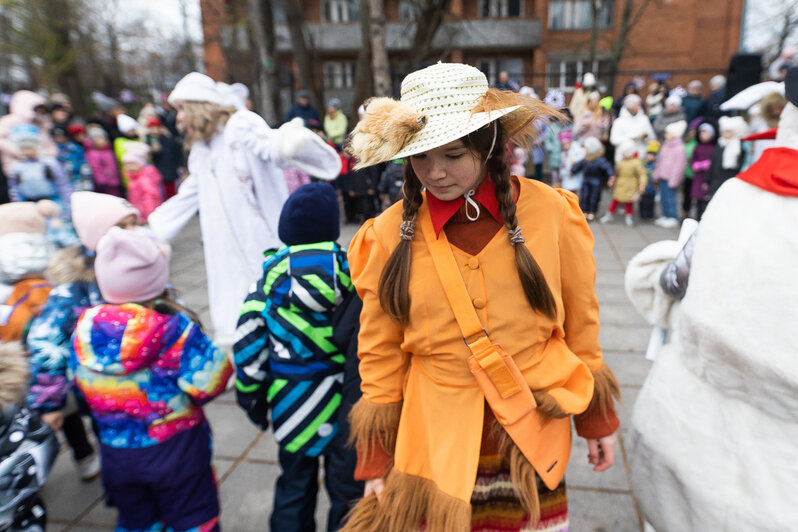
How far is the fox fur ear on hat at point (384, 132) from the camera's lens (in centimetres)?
129

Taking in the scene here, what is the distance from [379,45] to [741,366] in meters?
8.83

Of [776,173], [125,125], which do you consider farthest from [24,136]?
[776,173]

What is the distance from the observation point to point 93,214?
2717mm

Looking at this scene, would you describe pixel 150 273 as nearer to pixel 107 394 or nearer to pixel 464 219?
pixel 107 394

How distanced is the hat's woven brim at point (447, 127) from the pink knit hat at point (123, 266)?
137 centimetres

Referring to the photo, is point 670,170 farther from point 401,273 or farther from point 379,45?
point 401,273

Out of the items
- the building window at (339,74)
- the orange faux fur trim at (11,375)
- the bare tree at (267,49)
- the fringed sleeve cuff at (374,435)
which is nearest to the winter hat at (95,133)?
the bare tree at (267,49)

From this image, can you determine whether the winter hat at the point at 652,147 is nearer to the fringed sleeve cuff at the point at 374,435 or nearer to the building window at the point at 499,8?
the fringed sleeve cuff at the point at 374,435

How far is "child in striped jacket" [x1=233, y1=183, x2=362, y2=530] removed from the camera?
217 centimetres

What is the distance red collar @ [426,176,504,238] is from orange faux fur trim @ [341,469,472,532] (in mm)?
750

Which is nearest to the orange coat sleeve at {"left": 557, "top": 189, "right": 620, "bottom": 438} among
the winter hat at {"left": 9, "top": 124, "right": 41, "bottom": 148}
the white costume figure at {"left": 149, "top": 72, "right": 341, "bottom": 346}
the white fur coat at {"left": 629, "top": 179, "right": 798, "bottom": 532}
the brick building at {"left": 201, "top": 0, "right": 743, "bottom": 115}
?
the white fur coat at {"left": 629, "top": 179, "right": 798, "bottom": 532}

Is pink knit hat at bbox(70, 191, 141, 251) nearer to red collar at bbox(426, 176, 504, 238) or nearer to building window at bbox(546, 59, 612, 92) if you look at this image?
red collar at bbox(426, 176, 504, 238)

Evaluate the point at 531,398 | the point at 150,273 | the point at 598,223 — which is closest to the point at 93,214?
the point at 150,273

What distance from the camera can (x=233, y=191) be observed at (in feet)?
11.8
